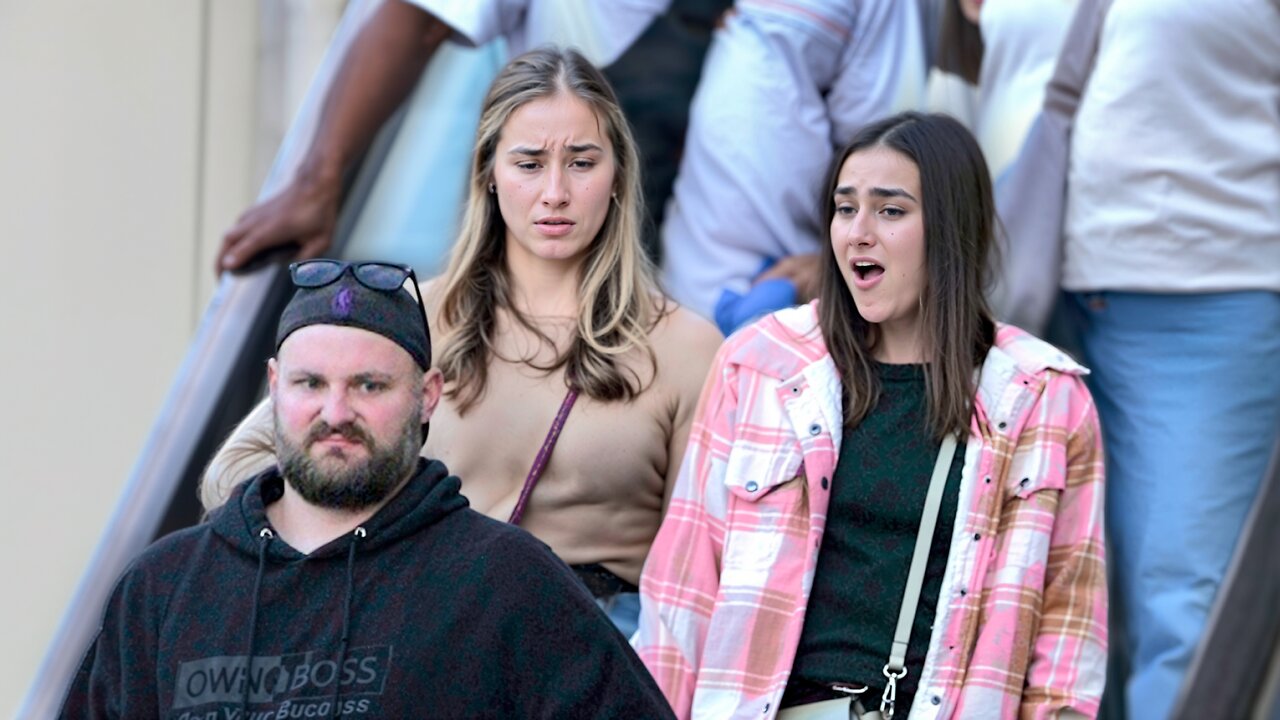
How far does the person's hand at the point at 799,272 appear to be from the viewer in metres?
3.84

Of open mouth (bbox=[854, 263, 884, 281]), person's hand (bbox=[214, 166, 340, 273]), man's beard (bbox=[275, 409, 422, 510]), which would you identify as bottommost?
man's beard (bbox=[275, 409, 422, 510])

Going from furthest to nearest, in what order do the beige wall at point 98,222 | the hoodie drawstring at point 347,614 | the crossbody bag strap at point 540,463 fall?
1. the beige wall at point 98,222
2. the crossbody bag strap at point 540,463
3. the hoodie drawstring at point 347,614

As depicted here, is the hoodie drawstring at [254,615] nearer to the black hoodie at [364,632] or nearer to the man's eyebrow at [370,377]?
the black hoodie at [364,632]

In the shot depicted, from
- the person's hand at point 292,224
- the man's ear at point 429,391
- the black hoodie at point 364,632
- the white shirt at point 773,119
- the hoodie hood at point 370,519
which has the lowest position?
the black hoodie at point 364,632

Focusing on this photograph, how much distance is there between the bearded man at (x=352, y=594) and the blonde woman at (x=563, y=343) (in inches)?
22.5

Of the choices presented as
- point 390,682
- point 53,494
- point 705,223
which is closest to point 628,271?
point 705,223

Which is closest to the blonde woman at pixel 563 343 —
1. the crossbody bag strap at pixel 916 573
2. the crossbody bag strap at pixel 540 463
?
the crossbody bag strap at pixel 540 463

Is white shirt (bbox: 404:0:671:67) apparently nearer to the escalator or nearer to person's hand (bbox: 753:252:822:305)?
the escalator

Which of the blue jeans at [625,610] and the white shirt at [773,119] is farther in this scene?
the white shirt at [773,119]

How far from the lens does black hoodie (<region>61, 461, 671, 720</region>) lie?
247 centimetres

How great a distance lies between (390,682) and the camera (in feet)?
8.07

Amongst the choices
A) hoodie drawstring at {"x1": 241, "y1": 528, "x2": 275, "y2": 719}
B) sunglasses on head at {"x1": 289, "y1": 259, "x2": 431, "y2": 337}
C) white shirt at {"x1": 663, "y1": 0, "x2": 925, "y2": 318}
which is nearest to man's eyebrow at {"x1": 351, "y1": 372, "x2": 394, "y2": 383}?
sunglasses on head at {"x1": 289, "y1": 259, "x2": 431, "y2": 337}

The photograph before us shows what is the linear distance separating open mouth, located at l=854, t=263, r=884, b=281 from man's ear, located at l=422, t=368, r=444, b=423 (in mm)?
738

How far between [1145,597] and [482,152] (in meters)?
1.52
